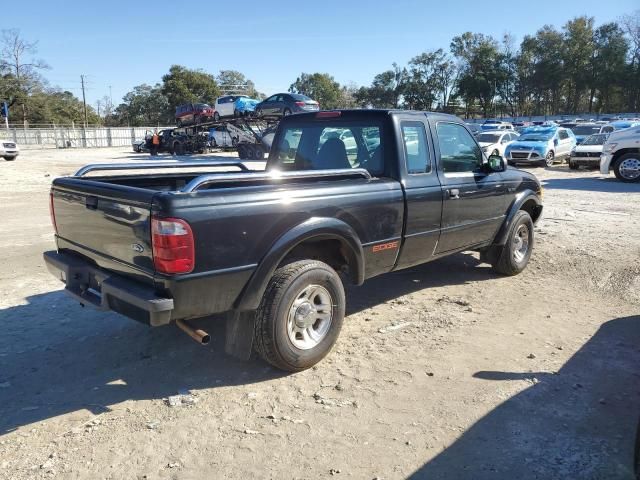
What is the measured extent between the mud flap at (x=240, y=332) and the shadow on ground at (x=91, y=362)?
0.30m

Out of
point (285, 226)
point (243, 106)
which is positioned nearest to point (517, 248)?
point (285, 226)

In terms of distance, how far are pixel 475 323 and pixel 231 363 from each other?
90.7 inches

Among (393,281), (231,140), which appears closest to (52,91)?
(231,140)

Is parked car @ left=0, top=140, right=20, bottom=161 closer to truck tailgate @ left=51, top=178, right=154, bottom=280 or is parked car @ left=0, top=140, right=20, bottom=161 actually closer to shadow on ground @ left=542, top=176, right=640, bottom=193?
shadow on ground @ left=542, top=176, right=640, bottom=193

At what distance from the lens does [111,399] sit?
3.40 m

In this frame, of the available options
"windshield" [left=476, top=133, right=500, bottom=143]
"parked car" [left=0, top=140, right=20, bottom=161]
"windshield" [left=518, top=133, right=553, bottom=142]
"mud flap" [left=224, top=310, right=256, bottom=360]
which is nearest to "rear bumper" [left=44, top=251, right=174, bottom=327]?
"mud flap" [left=224, top=310, right=256, bottom=360]

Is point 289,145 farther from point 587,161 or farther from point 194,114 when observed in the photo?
point 194,114

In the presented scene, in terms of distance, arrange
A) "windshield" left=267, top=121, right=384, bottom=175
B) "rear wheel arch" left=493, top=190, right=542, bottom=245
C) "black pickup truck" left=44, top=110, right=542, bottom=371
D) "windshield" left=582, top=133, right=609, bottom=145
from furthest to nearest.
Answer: "windshield" left=582, top=133, right=609, bottom=145 < "rear wheel arch" left=493, top=190, right=542, bottom=245 < "windshield" left=267, top=121, right=384, bottom=175 < "black pickup truck" left=44, top=110, right=542, bottom=371

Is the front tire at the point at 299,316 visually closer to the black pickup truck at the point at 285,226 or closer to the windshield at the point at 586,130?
the black pickup truck at the point at 285,226

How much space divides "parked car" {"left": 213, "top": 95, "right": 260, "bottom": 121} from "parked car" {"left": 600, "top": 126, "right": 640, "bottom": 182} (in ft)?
63.8

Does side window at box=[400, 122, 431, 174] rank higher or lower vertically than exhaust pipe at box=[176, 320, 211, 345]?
higher

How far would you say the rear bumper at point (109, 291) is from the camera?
298 cm

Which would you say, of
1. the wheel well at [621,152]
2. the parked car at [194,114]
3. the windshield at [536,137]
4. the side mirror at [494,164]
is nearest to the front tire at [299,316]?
the side mirror at [494,164]

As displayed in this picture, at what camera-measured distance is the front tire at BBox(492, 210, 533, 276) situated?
599 cm
